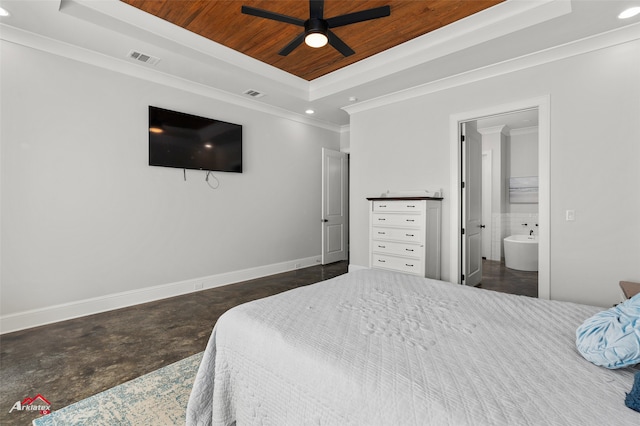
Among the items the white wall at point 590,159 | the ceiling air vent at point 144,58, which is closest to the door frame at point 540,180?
the white wall at point 590,159

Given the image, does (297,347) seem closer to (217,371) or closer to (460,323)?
(217,371)

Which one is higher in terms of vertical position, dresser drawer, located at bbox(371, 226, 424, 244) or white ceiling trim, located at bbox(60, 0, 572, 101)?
white ceiling trim, located at bbox(60, 0, 572, 101)

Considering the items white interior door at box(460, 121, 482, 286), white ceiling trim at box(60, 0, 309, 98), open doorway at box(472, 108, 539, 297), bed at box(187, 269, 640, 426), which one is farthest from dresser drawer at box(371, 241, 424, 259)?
open doorway at box(472, 108, 539, 297)

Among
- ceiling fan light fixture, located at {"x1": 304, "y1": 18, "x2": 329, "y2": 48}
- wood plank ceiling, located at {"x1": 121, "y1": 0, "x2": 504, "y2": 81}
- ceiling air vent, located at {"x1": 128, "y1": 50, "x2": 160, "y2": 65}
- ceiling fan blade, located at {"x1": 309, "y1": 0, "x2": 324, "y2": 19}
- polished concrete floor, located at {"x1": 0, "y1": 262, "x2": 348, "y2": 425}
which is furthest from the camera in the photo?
ceiling air vent, located at {"x1": 128, "y1": 50, "x2": 160, "y2": 65}

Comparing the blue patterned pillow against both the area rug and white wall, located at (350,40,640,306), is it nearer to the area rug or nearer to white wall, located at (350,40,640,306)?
the area rug

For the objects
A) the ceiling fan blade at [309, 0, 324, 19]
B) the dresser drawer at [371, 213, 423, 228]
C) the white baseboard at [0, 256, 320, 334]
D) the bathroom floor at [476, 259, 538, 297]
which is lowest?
the bathroom floor at [476, 259, 538, 297]

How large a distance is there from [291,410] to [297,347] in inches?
8.6

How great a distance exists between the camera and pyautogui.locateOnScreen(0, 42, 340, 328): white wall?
291cm

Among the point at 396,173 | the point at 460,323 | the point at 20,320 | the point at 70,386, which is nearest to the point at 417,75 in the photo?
the point at 396,173

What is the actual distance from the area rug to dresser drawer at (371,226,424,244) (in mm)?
2681

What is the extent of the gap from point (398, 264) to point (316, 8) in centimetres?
290

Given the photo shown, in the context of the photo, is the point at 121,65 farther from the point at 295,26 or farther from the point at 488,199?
the point at 488,199

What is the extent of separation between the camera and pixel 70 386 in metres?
2.03

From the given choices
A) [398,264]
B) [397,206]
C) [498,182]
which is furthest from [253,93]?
[498,182]
